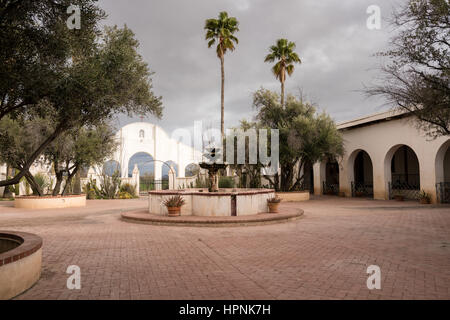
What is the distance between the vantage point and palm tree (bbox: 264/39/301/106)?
87.9 ft

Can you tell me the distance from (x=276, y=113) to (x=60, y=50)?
16.4m

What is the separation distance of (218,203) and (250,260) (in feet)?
18.0

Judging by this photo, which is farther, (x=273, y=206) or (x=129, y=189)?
(x=129, y=189)

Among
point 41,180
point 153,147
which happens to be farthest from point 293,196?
point 41,180

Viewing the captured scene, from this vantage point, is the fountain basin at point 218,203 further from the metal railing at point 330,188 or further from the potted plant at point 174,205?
the metal railing at point 330,188

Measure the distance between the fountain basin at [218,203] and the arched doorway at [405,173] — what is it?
1166cm

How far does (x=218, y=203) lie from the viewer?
11.6m

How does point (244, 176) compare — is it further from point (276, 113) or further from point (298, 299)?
point (298, 299)

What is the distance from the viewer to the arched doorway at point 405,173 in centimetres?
2017

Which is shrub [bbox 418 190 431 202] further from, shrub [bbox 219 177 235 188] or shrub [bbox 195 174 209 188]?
shrub [bbox 195 174 209 188]

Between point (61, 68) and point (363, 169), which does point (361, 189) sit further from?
point (61, 68)

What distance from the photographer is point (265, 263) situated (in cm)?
597

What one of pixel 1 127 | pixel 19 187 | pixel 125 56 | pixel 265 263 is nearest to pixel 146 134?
pixel 19 187

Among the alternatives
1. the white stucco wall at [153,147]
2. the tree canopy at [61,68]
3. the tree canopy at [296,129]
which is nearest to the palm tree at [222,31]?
the tree canopy at [296,129]
